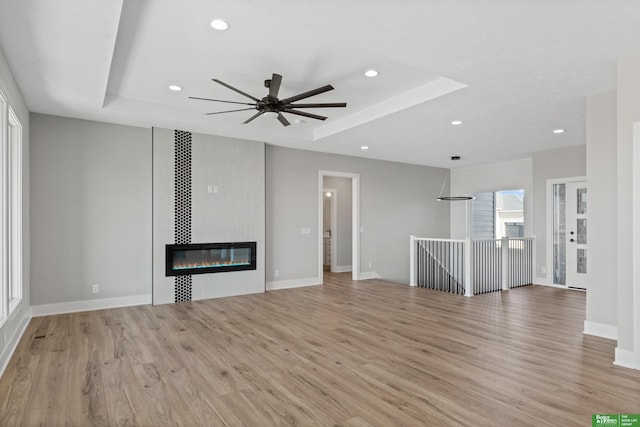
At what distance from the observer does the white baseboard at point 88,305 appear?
486cm

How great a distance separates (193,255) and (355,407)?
4.18 meters

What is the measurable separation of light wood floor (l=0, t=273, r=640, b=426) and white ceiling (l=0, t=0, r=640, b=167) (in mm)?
2717

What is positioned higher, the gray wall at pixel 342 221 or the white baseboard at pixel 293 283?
the gray wall at pixel 342 221

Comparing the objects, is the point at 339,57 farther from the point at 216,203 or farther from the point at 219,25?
the point at 216,203

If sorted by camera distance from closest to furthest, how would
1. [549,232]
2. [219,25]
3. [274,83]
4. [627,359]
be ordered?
[219,25] < [627,359] < [274,83] < [549,232]

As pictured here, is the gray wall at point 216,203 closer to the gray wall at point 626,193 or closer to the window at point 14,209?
the window at point 14,209

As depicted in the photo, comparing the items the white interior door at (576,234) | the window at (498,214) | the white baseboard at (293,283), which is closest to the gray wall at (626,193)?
the white interior door at (576,234)

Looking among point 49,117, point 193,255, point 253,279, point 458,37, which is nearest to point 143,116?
point 49,117

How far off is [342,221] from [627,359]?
22.7ft

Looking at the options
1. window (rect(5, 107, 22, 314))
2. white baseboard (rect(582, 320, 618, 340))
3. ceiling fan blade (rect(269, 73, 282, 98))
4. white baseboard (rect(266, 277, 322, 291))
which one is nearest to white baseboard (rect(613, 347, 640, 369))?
white baseboard (rect(582, 320, 618, 340))

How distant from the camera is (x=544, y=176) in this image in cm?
725

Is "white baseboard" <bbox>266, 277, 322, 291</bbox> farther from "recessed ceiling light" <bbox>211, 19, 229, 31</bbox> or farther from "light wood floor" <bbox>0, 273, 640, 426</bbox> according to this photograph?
"recessed ceiling light" <bbox>211, 19, 229, 31</bbox>

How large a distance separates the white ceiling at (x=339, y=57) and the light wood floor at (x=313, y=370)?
107 inches

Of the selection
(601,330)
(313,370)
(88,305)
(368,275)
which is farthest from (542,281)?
(88,305)
